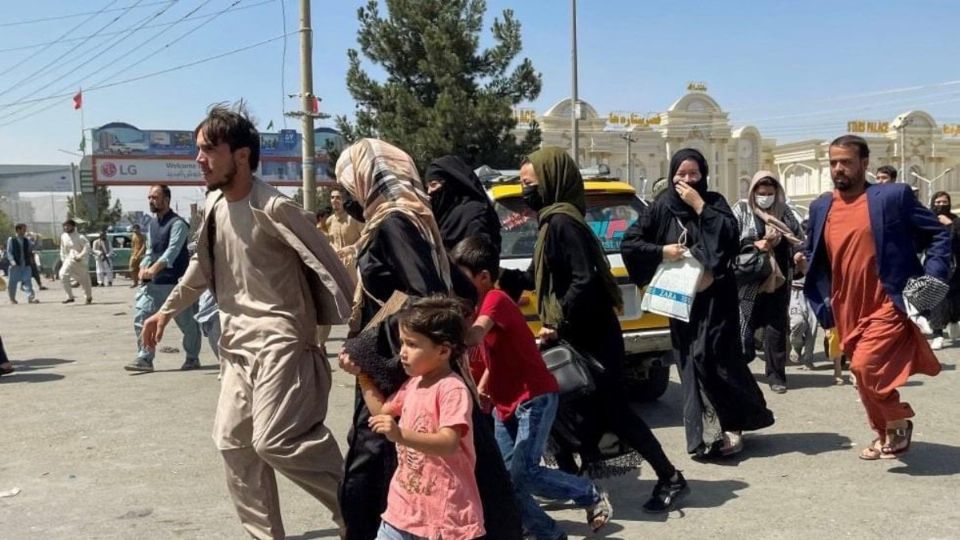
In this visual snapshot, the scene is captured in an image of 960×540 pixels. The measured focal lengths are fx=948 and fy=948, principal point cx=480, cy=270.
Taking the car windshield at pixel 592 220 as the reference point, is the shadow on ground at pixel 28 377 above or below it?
below

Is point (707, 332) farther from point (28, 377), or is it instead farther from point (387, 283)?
point (28, 377)

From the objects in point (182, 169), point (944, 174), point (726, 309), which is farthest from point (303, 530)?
point (944, 174)

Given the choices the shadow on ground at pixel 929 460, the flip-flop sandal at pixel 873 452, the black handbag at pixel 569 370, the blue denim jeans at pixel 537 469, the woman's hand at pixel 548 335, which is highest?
the woman's hand at pixel 548 335

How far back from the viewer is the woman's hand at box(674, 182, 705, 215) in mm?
5555

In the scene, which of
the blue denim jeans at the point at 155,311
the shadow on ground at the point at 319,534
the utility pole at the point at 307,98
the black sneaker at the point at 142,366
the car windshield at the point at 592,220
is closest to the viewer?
the shadow on ground at the point at 319,534

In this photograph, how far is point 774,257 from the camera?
7.93 metres

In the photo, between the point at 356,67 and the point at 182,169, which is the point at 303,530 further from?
the point at 182,169

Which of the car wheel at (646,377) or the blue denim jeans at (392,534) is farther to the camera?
the car wheel at (646,377)

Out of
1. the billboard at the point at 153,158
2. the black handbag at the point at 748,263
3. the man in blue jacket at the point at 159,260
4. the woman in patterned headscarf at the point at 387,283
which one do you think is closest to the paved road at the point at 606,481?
the man in blue jacket at the point at 159,260

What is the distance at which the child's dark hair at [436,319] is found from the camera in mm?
2992

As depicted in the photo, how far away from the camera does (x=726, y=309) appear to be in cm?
570

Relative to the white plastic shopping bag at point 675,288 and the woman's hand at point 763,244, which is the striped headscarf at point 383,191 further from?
the woman's hand at point 763,244

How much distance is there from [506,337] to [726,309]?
80.9 inches

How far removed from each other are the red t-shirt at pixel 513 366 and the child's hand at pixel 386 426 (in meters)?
1.27
